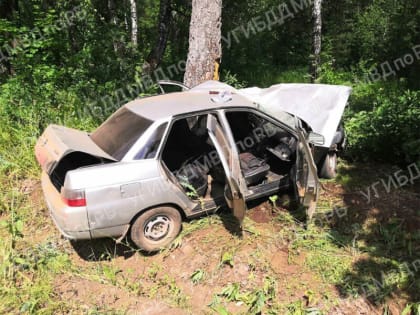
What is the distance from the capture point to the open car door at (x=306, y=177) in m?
3.99

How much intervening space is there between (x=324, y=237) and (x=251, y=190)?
963mm

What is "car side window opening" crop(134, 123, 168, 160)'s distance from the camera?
12.2ft

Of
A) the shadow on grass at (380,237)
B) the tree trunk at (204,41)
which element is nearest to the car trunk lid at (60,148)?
the shadow on grass at (380,237)

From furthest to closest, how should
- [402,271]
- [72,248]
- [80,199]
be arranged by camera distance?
[72,248] < [402,271] < [80,199]

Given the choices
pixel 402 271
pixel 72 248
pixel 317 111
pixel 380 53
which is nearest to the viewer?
pixel 402 271

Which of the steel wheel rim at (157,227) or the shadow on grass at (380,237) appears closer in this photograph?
the shadow on grass at (380,237)

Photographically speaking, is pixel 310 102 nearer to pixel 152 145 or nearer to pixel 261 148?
pixel 261 148

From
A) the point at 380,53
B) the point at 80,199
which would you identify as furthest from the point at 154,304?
the point at 380,53

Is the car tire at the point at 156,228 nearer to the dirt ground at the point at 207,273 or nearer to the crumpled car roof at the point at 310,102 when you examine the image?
the dirt ground at the point at 207,273

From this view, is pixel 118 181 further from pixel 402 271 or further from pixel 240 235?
pixel 402 271

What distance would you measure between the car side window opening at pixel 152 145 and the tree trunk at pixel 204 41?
3.24 metres

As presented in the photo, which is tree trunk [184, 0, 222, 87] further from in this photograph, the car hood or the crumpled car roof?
the car hood

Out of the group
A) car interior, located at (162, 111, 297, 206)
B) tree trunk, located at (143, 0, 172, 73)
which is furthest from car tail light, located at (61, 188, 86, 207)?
tree trunk, located at (143, 0, 172, 73)

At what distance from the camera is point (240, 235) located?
4180mm
